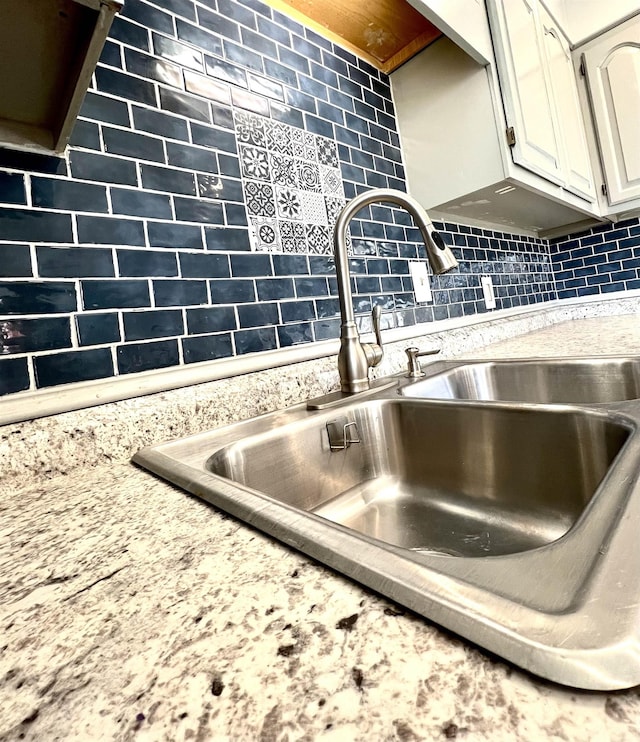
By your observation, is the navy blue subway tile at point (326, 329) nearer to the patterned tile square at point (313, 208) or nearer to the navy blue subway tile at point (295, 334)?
the navy blue subway tile at point (295, 334)

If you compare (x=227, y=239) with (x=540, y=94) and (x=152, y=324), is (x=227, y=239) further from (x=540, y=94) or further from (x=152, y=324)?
(x=540, y=94)

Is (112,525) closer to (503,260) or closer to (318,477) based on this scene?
(318,477)

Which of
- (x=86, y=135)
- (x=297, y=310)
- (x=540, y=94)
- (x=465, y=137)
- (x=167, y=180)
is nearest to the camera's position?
(x=86, y=135)

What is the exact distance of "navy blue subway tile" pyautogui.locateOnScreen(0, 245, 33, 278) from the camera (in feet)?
2.13

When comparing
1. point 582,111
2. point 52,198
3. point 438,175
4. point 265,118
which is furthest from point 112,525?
point 582,111

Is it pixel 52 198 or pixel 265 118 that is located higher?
pixel 265 118

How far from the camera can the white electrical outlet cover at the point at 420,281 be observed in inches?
57.2

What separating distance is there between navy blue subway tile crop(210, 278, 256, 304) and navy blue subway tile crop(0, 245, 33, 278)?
0.33m

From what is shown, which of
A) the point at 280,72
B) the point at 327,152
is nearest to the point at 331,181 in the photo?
the point at 327,152

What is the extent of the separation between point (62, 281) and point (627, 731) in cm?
83

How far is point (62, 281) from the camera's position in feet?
2.31

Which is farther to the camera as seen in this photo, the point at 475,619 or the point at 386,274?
the point at 386,274

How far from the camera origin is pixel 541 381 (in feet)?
3.42

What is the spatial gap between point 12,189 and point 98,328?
254 mm
